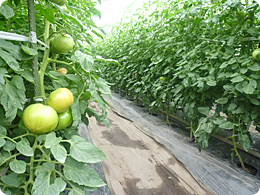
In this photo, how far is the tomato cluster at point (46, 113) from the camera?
0.51 m

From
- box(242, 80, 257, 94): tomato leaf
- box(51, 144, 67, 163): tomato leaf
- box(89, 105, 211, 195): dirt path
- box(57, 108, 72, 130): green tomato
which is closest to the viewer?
box(51, 144, 67, 163): tomato leaf

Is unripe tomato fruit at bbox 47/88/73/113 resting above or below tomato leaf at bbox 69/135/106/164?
Answer: above

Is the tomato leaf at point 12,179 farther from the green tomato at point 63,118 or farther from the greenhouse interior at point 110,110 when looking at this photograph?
the green tomato at point 63,118

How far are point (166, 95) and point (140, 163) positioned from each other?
1066mm

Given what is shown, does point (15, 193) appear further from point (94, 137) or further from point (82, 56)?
point (94, 137)

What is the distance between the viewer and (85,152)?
1.85 feet

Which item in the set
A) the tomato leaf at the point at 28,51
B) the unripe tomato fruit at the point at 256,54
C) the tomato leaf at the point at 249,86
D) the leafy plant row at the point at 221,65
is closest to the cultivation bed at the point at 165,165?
the leafy plant row at the point at 221,65

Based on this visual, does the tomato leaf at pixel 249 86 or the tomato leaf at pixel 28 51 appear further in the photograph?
the tomato leaf at pixel 249 86

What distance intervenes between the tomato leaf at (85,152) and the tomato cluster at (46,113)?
0.10 meters

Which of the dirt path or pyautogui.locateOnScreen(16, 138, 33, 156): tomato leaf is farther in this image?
the dirt path

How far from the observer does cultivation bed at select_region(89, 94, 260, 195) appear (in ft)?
4.36

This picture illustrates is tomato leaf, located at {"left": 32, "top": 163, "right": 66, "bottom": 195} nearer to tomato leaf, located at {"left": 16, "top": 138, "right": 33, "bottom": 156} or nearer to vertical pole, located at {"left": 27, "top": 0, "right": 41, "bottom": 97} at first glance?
tomato leaf, located at {"left": 16, "top": 138, "right": 33, "bottom": 156}

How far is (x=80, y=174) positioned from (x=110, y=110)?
0.35 metres

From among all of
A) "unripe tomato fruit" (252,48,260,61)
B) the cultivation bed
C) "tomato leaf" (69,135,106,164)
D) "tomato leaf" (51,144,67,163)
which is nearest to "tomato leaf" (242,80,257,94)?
"unripe tomato fruit" (252,48,260,61)
